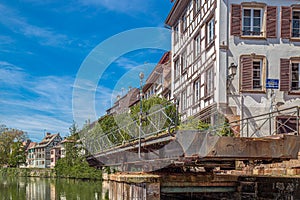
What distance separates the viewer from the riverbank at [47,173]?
64.7 m

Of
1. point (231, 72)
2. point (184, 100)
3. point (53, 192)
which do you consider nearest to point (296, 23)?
point (231, 72)

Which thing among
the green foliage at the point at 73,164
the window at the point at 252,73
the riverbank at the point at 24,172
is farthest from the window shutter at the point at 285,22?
the riverbank at the point at 24,172

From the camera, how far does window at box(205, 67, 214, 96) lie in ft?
75.9

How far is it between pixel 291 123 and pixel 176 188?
10.5 meters

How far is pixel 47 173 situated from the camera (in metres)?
96.6

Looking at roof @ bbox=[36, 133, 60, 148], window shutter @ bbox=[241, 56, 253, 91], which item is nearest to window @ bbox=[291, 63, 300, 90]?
window shutter @ bbox=[241, 56, 253, 91]

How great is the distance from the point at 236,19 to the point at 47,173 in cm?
8161

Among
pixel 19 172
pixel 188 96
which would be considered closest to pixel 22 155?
pixel 19 172

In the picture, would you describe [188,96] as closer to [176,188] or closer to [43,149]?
[176,188]

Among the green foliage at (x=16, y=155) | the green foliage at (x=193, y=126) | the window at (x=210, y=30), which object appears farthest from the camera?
the green foliage at (x=16, y=155)

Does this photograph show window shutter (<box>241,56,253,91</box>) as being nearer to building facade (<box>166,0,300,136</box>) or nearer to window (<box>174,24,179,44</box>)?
building facade (<box>166,0,300,136</box>)

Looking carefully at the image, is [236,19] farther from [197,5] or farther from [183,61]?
[183,61]

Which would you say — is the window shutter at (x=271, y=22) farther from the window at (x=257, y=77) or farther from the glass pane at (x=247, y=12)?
the window at (x=257, y=77)

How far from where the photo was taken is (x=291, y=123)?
70.0 ft
